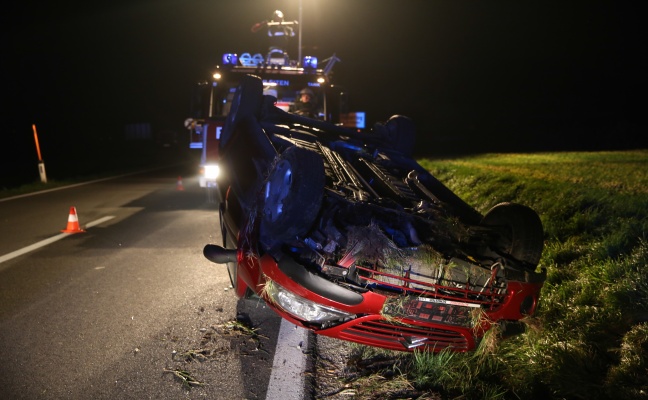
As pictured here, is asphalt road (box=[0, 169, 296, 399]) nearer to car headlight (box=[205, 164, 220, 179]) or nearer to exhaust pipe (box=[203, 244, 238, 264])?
exhaust pipe (box=[203, 244, 238, 264])

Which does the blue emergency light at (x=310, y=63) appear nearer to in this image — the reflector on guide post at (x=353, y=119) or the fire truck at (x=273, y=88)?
the fire truck at (x=273, y=88)

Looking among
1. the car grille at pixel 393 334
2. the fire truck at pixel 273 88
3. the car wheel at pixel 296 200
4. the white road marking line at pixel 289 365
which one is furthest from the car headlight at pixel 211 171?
the car grille at pixel 393 334

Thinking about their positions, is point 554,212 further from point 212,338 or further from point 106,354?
point 106,354

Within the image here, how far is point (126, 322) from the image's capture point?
3.95m

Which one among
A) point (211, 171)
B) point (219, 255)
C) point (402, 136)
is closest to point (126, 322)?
point (219, 255)

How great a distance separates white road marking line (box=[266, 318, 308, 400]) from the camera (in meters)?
2.92

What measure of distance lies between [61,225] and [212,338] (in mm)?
5532

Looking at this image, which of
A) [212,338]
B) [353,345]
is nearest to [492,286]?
[353,345]

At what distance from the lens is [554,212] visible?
5.41 m

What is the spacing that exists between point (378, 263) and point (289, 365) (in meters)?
0.89

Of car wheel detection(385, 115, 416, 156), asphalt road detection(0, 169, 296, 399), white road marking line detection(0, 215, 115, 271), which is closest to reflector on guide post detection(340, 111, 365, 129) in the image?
car wheel detection(385, 115, 416, 156)

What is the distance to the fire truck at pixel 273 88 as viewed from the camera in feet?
30.5

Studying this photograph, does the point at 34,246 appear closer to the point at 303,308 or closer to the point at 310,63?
the point at 303,308

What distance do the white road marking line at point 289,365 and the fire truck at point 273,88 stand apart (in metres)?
5.32
